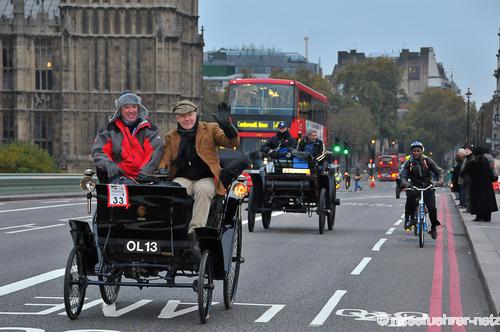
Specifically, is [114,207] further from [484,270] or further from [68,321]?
[484,270]

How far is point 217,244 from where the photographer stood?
10203 millimetres

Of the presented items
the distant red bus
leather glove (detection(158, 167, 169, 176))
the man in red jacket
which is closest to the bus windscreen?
leather glove (detection(158, 167, 169, 176))

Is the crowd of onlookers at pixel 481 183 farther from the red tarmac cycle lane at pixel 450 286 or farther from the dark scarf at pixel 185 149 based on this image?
the dark scarf at pixel 185 149

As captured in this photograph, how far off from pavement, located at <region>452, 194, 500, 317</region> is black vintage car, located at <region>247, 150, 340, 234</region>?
9.85 ft

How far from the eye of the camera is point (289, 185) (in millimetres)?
22500

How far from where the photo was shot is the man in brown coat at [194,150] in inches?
412

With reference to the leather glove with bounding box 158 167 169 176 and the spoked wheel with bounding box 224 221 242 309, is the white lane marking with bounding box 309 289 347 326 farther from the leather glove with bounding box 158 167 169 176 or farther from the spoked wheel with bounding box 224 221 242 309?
the leather glove with bounding box 158 167 169 176

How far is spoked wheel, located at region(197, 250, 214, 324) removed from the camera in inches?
382

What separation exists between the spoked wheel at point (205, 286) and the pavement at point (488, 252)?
105 inches

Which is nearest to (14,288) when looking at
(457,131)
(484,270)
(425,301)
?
(425,301)

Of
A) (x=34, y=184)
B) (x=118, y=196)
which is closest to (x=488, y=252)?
(x=118, y=196)

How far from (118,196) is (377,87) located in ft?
451

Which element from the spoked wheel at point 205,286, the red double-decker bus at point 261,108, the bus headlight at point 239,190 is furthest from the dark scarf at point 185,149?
the red double-decker bus at point 261,108

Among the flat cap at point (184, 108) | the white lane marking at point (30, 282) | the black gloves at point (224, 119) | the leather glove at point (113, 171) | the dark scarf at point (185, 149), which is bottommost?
the white lane marking at point (30, 282)
